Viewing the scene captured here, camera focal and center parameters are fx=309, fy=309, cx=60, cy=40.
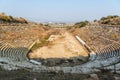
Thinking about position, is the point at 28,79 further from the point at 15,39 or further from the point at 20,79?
the point at 15,39

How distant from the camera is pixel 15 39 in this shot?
4544 cm

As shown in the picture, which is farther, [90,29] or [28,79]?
[90,29]

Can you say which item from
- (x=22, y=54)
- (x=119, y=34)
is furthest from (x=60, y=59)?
→ (x=119, y=34)

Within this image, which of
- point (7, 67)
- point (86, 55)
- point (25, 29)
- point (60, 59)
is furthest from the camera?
point (25, 29)

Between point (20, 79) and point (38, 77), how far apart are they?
104 cm

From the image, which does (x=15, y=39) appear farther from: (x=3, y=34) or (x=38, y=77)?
(x=38, y=77)

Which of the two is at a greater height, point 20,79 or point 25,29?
point 20,79

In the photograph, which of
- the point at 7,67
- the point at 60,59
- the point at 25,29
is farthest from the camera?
the point at 25,29

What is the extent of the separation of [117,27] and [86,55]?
10.5 meters

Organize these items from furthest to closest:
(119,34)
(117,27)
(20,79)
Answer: (117,27)
(119,34)
(20,79)

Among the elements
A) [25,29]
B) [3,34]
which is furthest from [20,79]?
[25,29]

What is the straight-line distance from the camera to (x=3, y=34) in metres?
45.6

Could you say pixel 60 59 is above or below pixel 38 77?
below

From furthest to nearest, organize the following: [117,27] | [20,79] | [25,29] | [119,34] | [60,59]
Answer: [25,29]
[117,27]
[119,34]
[60,59]
[20,79]
